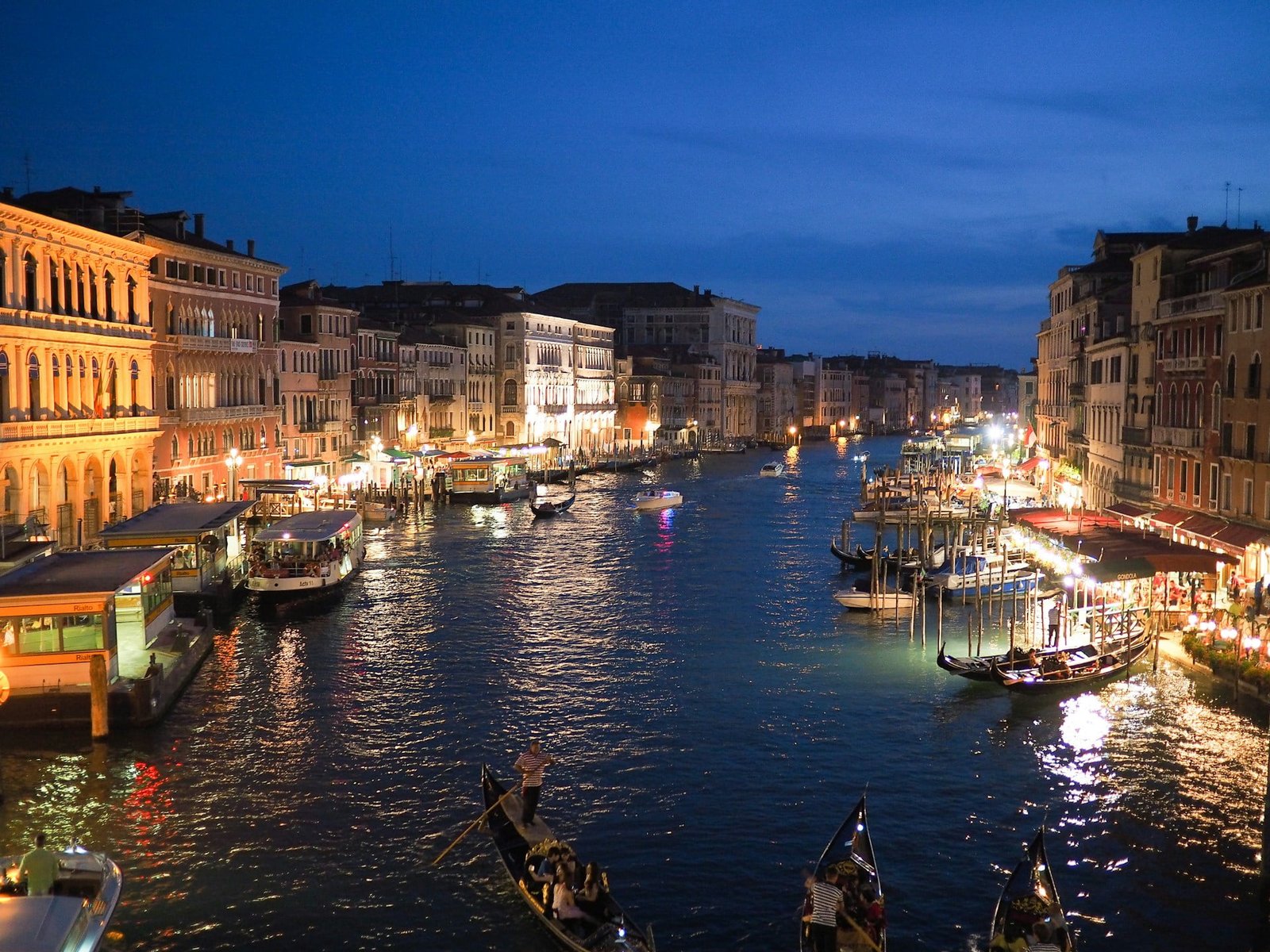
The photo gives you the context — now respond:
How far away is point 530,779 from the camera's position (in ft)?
47.6

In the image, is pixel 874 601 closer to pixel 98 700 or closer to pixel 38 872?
pixel 98 700

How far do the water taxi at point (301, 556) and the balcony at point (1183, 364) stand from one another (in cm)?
1830

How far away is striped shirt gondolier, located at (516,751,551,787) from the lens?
47.6 ft

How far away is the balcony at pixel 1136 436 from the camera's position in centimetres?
3147

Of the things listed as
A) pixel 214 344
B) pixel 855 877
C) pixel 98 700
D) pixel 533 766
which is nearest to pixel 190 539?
pixel 98 700

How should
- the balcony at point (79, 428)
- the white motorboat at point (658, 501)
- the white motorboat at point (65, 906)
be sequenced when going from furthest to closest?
the white motorboat at point (658, 501) → the balcony at point (79, 428) → the white motorboat at point (65, 906)

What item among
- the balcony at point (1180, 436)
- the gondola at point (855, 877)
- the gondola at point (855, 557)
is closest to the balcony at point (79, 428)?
the gondola at point (855, 557)

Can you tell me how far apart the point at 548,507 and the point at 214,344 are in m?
12.6

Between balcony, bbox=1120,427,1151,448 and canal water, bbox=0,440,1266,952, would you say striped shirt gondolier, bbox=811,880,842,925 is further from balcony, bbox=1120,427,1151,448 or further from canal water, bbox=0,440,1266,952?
balcony, bbox=1120,427,1151,448

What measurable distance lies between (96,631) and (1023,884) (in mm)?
12114

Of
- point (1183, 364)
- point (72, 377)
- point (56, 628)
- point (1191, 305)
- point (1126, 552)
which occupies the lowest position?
point (56, 628)

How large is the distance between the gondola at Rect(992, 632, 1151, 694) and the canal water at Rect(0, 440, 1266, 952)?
0.28 meters

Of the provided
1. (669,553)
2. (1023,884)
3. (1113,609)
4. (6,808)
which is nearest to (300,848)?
(6,808)

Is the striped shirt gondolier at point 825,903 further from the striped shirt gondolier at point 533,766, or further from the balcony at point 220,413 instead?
the balcony at point 220,413
